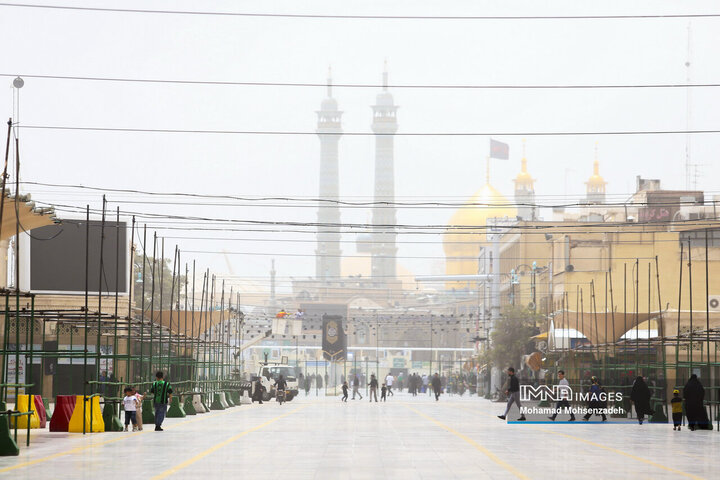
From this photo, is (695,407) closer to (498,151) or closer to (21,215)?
(21,215)

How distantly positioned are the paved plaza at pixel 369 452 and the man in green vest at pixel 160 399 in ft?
1.42

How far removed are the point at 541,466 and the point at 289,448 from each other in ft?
17.4

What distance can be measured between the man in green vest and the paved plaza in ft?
1.42

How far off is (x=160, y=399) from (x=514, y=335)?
38.6m

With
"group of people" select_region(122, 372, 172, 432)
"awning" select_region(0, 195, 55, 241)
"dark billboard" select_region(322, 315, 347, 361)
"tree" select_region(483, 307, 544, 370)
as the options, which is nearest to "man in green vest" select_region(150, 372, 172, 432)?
"group of people" select_region(122, 372, 172, 432)

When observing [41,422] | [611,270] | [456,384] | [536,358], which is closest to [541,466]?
[41,422]

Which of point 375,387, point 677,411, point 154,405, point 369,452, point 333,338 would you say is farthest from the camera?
point 333,338

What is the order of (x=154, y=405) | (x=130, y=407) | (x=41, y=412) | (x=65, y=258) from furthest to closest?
(x=65, y=258) < (x=41, y=412) < (x=154, y=405) < (x=130, y=407)

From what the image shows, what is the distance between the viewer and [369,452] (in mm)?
20281

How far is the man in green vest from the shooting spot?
90.6 feet

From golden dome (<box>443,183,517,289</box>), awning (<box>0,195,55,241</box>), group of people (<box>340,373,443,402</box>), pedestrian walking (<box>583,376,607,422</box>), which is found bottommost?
group of people (<box>340,373,443,402</box>)

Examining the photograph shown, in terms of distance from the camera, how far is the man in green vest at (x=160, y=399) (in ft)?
90.6

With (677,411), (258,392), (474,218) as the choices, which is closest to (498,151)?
(474,218)

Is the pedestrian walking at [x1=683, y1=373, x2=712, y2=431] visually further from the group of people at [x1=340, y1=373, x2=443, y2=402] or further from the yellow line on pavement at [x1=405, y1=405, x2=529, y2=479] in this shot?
the group of people at [x1=340, y1=373, x2=443, y2=402]
